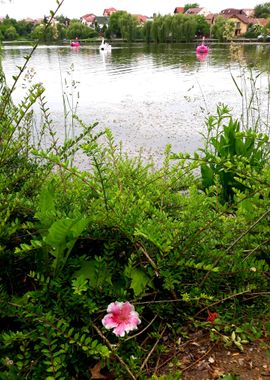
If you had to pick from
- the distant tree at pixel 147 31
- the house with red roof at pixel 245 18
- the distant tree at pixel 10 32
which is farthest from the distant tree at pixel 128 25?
the house with red roof at pixel 245 18

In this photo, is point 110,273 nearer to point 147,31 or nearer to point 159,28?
point 159,28

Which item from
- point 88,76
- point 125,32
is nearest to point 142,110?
point 88,76

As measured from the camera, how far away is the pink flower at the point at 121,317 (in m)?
0.99

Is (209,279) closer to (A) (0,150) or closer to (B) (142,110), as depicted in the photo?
(A) (0,150)

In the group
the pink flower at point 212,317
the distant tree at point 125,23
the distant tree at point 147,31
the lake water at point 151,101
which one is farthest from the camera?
the distant tree at point 125,23

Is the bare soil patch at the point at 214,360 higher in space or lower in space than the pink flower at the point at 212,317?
lower

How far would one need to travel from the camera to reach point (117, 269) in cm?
116

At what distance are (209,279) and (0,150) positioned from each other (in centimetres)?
86

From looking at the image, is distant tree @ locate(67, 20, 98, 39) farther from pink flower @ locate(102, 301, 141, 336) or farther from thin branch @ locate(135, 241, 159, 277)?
pink flower @ locate(102, 301, 141, 336)

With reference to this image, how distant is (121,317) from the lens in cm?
101

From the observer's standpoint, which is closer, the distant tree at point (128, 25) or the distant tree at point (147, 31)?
the distant tree at point (147, 31)

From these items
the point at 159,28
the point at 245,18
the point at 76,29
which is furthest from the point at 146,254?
the point at 159,28

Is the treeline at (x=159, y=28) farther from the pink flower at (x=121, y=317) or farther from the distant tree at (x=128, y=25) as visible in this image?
the pink flower at (x=121, y=317)

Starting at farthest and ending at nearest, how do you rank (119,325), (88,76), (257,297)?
(88,76)
(257,297)
(119,325)
